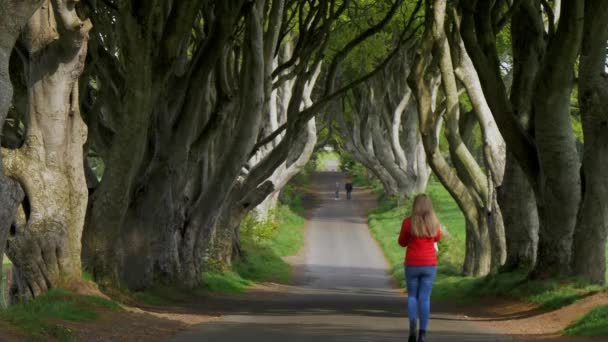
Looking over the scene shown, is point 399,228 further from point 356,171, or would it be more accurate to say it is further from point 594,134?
point 356,171

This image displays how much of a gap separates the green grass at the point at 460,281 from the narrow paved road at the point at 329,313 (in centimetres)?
116

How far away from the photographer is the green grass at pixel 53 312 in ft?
35.6

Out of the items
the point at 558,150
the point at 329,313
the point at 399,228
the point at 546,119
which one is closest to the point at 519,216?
the point at 558,150

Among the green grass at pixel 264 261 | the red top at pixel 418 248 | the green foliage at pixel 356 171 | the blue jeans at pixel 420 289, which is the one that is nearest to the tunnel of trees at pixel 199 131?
the green grass at pixel 264 261

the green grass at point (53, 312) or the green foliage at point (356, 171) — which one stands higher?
the green foliage at point (356, 171)

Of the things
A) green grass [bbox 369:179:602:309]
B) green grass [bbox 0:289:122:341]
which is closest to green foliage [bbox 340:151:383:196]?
green grass [bbox 369:179:602:309]

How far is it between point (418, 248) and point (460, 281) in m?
15.2

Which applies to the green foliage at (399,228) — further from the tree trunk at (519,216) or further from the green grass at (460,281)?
the tree trunk at (519,216)

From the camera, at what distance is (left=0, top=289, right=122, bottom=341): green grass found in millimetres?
10836

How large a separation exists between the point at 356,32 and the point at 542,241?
1677 cm

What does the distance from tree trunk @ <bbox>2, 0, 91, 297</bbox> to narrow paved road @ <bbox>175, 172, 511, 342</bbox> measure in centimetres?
211

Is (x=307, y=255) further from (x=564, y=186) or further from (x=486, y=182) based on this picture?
(x=564, y=186)

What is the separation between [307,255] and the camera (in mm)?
44875

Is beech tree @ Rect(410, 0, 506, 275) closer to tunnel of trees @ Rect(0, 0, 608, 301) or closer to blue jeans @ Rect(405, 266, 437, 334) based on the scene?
tunnel of trees @ Rect(0, 0, 608, 301)
